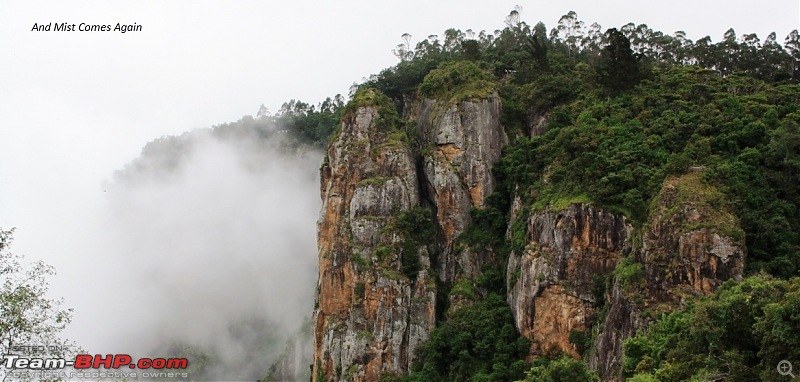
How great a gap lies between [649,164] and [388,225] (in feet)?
57.8

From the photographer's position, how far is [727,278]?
108ft

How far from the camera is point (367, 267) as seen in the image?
47281 mm

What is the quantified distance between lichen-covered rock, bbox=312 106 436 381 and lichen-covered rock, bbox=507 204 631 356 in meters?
7.62

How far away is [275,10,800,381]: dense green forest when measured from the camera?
23.8m

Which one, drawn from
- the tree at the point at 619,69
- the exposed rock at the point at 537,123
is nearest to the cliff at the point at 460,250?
the exposed rock at the point at 537,123

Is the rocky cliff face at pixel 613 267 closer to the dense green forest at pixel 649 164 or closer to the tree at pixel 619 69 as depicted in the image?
the dense green forest at pixel 649 164

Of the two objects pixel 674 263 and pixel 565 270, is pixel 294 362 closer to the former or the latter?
pixel 565 270

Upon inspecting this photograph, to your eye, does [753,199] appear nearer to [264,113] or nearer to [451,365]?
[451,365]

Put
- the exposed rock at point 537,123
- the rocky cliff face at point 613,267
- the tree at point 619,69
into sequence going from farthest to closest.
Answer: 1. the exposed rock at point 537,123
2. the tree at point 619,69
3. the rocky cliff face at point 613,267

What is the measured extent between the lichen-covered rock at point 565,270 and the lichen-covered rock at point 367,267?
7622 mm

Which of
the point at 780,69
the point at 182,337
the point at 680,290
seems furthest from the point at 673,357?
the point at 182,337

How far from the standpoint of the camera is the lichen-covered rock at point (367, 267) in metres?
45.3

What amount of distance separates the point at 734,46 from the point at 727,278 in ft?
112

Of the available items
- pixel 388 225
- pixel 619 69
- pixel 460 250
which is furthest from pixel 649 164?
pixel 388 225
